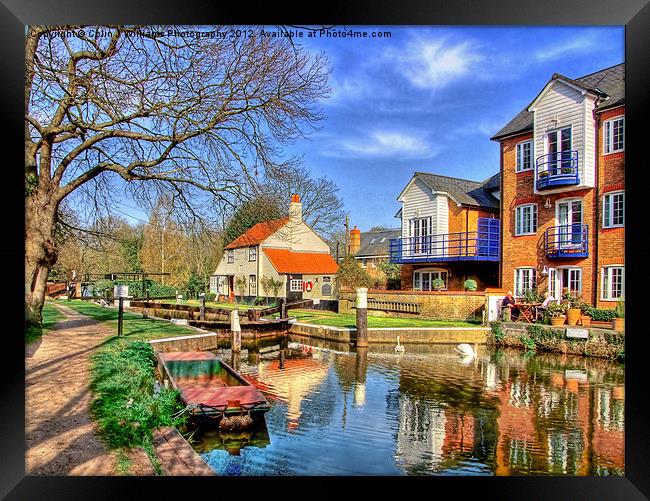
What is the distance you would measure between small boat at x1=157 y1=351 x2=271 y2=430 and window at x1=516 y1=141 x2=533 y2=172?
7.83 meters

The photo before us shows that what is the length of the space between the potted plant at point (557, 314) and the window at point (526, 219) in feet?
6.01

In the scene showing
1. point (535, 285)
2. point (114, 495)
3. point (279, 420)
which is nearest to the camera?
point (114, 495)

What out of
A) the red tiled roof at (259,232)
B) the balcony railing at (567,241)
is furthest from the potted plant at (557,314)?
the red tiled roof at (259,232)

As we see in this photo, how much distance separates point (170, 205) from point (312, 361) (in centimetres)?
438

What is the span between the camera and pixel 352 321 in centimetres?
1141

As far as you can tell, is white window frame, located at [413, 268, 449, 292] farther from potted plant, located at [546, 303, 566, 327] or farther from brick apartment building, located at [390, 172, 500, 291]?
potted plant, located at [546, 303, 566, 327]

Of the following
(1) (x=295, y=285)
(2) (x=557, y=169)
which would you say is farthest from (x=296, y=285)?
(2) (x=557, y=169)

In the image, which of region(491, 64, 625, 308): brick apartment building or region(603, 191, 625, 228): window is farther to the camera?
region(491, 64, 625, 308): brick apartment building

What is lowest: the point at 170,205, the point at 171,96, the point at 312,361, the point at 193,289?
the point at 312,361

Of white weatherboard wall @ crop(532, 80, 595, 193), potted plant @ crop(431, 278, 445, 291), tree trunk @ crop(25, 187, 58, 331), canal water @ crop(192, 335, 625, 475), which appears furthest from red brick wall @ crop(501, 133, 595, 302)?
tree trunk @ crop(25, 187, 58, 331)

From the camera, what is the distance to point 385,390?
6.51m

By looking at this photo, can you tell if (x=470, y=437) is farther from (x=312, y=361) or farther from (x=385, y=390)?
(x=312, y=361)

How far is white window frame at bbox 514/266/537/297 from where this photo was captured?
986 centimetres
